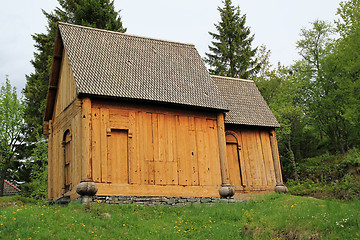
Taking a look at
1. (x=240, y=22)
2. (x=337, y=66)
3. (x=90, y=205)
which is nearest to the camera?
(x=90, y=205)

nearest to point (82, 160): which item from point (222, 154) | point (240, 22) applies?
point (222, 154)

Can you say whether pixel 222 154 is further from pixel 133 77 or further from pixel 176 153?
pixel 133 77

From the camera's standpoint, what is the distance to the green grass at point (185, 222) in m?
12.9

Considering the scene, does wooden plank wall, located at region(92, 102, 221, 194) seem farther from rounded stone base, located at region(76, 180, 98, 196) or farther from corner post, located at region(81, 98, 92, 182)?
rounded stone base, located at region(76, 180, 98, 196)

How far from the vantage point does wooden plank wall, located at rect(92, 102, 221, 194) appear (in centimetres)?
1833

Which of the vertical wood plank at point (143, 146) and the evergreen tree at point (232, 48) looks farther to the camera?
the evergreen tree at point (232, 48)

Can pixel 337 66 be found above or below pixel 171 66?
above

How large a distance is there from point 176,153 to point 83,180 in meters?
4.70

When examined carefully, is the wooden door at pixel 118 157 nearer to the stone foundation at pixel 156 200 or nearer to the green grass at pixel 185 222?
the stone foundation at pixel 156 200

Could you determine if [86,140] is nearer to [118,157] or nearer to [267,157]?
[118,157]

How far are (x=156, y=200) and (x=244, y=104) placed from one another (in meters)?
8.98

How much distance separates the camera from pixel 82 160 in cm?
1761

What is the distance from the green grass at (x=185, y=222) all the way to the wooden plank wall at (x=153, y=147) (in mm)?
1977

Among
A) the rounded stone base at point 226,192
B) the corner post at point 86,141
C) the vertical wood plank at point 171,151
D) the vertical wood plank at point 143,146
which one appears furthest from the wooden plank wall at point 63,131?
the rounded stone base at point 226,192
